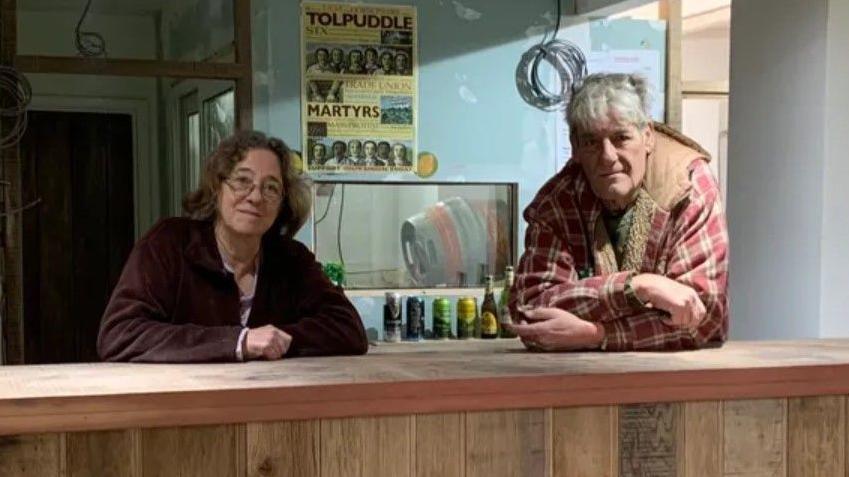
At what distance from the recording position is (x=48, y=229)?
4621 mm

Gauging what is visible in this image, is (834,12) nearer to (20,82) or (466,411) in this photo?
(466,411)

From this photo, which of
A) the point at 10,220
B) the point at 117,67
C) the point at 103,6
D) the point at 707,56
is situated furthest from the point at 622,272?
the point at 707,56

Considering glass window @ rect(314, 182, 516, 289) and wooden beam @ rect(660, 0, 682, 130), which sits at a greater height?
wooden beam @ rect(660, 0, 682, 130)

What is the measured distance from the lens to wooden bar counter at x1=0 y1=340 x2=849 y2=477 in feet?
3.76

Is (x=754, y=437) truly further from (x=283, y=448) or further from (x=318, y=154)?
(x=318, y=154)

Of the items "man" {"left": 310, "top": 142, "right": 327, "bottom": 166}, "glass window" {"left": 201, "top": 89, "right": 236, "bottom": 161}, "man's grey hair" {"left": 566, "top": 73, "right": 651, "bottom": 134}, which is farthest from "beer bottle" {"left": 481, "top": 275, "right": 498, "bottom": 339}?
"man's grey hair" {"left": 566, "top": 73, "right": 651, "bottom": 134}

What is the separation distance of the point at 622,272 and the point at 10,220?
2.43m

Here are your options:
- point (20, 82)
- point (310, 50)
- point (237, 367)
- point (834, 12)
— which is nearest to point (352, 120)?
point (310, 50)

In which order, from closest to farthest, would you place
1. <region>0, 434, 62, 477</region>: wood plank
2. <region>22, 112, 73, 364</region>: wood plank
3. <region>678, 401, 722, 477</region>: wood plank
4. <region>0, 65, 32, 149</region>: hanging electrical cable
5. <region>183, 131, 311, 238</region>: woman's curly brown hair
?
1. <region>0, 434, 62, 477</region>: wood plank
2. <region>678, 401, 722, 477</region>: wood plank
3. <region>183, 131, 311, 238</region>: woman's curly brown hair
4. <region>0, 65, 32, 149</region>: hanging electrical cable
5. <region>22, 112, 73, 364</region>: wood plank

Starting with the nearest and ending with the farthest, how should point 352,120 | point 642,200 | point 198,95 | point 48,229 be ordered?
point 642,200, point 352,120, point 198,95, point 48,229

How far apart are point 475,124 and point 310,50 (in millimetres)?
691

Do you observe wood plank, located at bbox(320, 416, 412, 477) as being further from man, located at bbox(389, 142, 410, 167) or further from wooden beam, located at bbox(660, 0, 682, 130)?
wooden beam, located at bbox(660, 0, 682, 130)

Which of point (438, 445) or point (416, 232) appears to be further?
point (416, 232)

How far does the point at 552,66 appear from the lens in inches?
151
